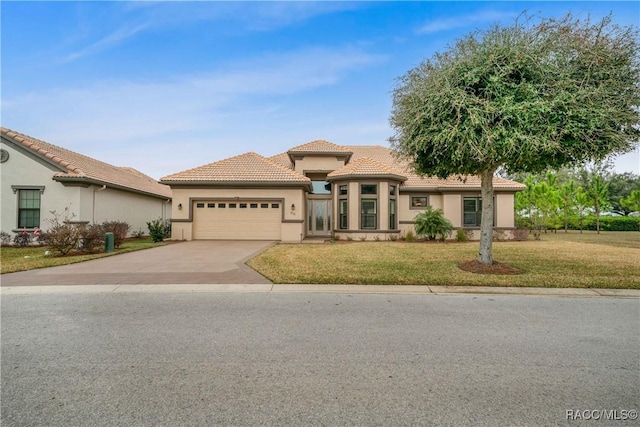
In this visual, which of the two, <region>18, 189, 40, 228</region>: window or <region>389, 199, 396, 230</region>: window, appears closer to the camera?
<region>18, 189, 40, 228</region>: window

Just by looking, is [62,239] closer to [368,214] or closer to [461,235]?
[368,214]

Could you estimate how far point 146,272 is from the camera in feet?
28.1

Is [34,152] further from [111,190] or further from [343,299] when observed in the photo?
[343,299]

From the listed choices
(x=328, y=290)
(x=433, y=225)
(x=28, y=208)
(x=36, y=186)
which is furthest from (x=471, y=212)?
(x=28, y=208)

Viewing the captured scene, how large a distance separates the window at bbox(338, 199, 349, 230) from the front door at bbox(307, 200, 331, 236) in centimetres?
150

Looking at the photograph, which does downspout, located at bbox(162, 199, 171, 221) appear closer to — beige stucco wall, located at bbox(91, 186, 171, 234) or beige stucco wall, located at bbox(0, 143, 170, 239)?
beige stucco wall, located at bbox(91, 186, 171, 234)

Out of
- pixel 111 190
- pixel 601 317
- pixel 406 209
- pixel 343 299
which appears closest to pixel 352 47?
pixel 406 209

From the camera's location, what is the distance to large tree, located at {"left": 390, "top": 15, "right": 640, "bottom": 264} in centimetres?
723

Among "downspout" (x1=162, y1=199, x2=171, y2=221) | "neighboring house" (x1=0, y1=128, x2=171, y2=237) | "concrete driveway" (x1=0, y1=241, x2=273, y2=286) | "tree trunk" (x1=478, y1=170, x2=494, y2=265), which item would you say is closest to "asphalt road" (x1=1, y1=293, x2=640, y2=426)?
"concrete driveway" (x1=0, y1=241, x2=273, y2=286)

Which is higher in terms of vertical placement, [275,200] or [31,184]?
[31,184]

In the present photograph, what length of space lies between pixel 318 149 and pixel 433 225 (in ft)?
29.7

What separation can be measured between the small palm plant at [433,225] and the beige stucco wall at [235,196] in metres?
→ 7.06

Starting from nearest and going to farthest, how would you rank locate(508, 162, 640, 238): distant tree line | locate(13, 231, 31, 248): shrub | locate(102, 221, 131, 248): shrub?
locate(102, 221, 131, 248): shrub, locate(13, 231, 31, 248): shrub, locate(508, 162, 640, 238): distant tree line

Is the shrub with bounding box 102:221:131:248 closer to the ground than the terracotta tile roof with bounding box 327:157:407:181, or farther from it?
closer to the ground
